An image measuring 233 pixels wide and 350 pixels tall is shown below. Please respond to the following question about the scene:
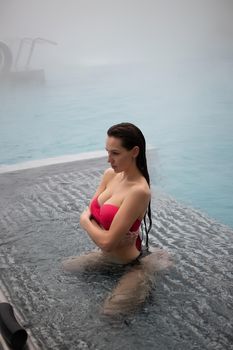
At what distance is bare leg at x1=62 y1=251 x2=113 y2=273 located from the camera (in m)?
3.23

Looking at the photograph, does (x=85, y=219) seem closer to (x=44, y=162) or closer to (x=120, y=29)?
(x=44, y=162)

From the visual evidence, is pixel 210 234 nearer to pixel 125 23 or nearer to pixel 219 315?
pixel 219 315

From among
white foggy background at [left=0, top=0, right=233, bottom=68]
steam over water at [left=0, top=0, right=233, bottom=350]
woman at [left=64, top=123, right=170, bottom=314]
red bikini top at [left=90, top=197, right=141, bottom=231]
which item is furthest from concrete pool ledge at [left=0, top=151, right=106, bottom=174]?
white foggy background at [left=0, top=0, right=233, bottom=68]

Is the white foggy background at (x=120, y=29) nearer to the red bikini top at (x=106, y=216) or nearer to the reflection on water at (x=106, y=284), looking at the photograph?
the reflection on water at (x=106, y=284)

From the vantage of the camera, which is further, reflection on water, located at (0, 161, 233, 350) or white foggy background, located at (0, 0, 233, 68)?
white foggy background, located at (0, 0, 233, 68)

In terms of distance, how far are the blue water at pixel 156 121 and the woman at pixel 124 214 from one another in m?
3.31

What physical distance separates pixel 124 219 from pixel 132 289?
501mm

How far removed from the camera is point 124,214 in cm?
272

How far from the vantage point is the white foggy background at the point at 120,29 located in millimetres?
33250

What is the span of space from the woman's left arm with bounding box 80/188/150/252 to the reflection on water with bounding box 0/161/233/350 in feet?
1.53

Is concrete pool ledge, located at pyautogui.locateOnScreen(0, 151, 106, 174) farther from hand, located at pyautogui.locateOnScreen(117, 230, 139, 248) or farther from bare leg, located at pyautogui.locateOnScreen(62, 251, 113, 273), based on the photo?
hand, located at pyautogui.locateOnScreen(117, 230, 139, 248)

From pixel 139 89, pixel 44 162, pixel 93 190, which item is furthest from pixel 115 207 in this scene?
pixel 139 89

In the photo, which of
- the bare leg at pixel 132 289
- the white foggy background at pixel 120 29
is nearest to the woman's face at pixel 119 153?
the bare leg at pixel 132 289

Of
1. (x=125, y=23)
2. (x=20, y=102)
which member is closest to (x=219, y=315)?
(x=20, y=102)
